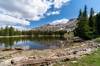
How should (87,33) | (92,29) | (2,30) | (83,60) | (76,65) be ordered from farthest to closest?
(2,30), (92,29), (87,33), (83,60), (76,65)

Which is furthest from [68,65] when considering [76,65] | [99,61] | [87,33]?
[87,33]

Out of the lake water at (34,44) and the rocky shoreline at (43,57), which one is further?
the lake water at (34,44)

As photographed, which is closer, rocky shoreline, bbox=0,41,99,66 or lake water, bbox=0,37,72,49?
rocky shoreline, bbox=0,41,99,66

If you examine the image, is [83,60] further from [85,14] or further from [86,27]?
[85,14]

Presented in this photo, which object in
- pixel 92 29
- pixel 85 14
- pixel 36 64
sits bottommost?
pixel 36 64

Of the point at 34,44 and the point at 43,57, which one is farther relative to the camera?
the point at 34,44

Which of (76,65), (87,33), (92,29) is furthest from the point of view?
(92,29)

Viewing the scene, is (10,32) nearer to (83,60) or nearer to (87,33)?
(87,33)

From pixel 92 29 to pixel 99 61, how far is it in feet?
234

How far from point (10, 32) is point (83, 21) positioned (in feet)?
372

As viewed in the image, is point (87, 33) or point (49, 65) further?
point (87, 33)

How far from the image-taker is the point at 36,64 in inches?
827

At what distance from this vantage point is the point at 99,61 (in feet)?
64.2

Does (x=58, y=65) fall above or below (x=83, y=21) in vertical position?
below
